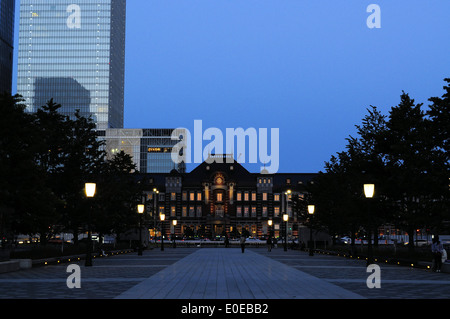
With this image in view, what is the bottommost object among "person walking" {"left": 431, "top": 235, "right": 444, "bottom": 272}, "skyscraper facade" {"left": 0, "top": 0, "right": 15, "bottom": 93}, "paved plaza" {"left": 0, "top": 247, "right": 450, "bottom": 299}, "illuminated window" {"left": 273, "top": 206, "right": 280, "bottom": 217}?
"paved plaza" {"left": 0, "top": 247, "right": 450, "bottom": 299}

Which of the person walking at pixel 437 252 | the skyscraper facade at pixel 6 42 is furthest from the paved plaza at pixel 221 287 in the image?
the skyscraper facade at pixel 6 42

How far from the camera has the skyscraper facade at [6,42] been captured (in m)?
169

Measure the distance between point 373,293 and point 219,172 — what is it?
128531 mm

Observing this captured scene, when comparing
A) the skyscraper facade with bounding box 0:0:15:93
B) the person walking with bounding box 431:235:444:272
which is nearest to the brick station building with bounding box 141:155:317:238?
the skyscraper facade with bounding box 0:0:15:93

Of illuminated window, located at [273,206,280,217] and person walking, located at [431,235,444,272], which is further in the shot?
illuminated window, located at [273,206,280,217]

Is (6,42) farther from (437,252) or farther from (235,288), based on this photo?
(235,288)

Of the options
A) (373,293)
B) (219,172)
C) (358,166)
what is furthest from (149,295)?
(219,172)

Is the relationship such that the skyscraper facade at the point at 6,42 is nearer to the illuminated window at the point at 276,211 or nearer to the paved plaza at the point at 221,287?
the illuminated window at the point at 276,211

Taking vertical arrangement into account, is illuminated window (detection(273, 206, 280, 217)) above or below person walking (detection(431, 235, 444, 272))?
above

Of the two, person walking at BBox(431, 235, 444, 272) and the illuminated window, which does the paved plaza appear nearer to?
person walking at BBox(431, 235, 444, 272)

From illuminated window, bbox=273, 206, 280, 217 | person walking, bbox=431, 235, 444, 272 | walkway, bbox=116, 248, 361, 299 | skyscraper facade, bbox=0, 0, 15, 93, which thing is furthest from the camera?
Result: skyscraper facade, bbox=0, 0, 15, 93

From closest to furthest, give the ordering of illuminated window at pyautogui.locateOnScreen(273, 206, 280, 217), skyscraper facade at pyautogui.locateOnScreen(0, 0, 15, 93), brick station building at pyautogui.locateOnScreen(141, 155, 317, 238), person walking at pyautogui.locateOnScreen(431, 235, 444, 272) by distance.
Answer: person walking at pyautogui.locateOnScreen(431, 235, 444, 272) → brick station building at pyautogui.locateOnScreen(141, 155, 317, 238) → illuminated window at pyautogui.locateOnScreen(273, 206, 280, 217) → skyscraper facade at pyautogui.locateOnScreen(0, 0, 15, 93)

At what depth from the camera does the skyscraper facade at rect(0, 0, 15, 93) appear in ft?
554
